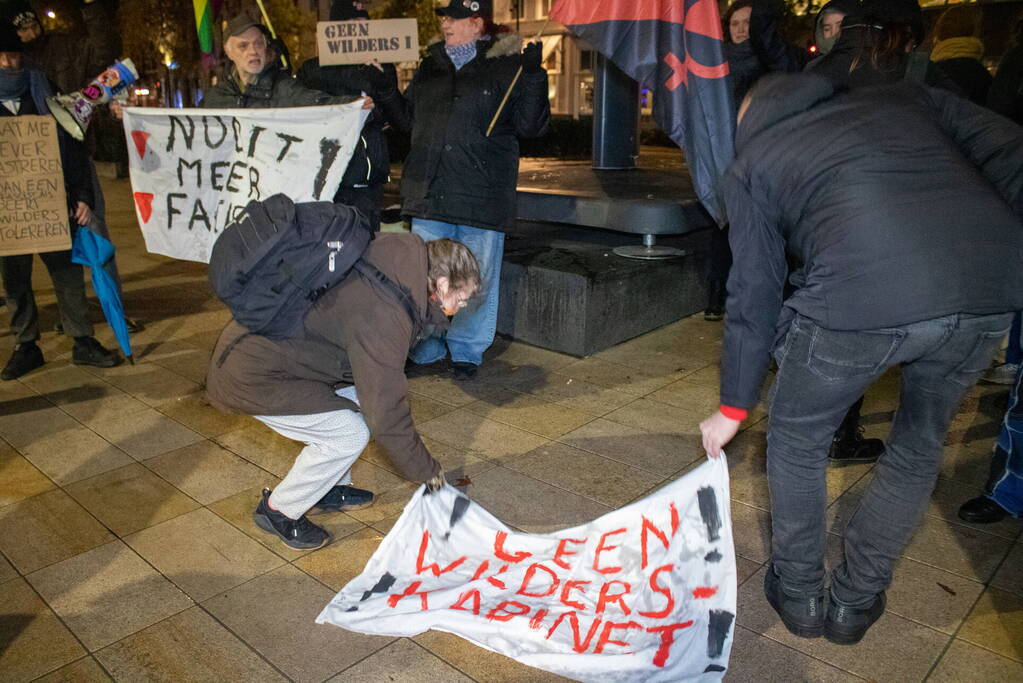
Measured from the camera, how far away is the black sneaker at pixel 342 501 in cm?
341

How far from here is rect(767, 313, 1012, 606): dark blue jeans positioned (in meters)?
2.18

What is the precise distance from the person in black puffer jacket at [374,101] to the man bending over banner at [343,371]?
187 cm

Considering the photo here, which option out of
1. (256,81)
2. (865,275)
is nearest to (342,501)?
(865,275)

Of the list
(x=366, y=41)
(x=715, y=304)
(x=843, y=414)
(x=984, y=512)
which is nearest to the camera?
(x=843, y=414)

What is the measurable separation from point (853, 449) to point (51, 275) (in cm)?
475

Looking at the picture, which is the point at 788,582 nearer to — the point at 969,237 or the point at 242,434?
the point at 969,237

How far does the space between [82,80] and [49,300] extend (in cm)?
262

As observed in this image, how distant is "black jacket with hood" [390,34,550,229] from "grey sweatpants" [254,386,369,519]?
7.01 feet

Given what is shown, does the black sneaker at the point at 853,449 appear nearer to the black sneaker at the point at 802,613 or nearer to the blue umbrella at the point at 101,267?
the black sneaker at the point at 802,613

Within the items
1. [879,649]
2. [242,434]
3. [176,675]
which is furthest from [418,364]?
[879,649]

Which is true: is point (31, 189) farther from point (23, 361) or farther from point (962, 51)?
point (962, 51)

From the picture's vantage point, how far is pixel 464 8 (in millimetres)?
4527

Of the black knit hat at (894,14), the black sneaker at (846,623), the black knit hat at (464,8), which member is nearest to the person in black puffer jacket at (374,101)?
the black knit hat at (464,8)

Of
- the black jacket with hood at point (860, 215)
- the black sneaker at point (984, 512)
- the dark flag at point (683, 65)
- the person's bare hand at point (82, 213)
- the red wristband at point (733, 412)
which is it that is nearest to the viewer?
the black jacket with hood at point (860, 215)
